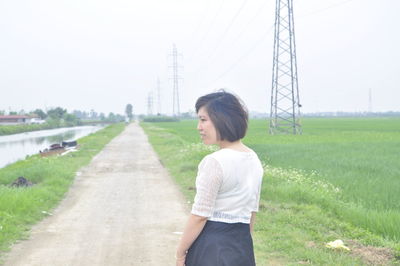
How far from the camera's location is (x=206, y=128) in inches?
97.0

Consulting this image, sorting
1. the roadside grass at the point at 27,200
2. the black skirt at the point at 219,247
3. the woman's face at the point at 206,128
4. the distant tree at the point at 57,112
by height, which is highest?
the distant tree at the point at 57,112

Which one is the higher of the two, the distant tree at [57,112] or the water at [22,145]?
the distant tree at [57,112]

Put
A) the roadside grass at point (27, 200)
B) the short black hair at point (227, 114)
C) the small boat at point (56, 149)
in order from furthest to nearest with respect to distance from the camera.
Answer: the small boat at point (56, 149) < the roadside grass at point (27, 200) < the short black hair at point (227, 114)

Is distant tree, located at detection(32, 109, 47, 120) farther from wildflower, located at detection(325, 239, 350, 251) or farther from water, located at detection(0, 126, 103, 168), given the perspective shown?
wildflower, located at detection(325, 239, 350, 251)

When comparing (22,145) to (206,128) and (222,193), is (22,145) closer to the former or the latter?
(206,128)

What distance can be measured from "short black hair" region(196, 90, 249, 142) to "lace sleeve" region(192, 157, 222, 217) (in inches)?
8.3

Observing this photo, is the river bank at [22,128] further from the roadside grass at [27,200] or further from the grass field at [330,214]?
the grass field at [330,214]

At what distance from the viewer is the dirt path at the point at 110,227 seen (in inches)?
215

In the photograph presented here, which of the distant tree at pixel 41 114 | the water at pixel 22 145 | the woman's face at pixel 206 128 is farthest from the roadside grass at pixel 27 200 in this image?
the distant tree at pixel 41 114

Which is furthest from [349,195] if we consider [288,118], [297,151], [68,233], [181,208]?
[288,118]

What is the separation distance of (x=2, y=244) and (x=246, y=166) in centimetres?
471

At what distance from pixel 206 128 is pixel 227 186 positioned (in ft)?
1.13

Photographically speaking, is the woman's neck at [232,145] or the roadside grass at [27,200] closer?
the woman's neck at [232,145]

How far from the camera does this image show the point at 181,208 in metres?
8.58
